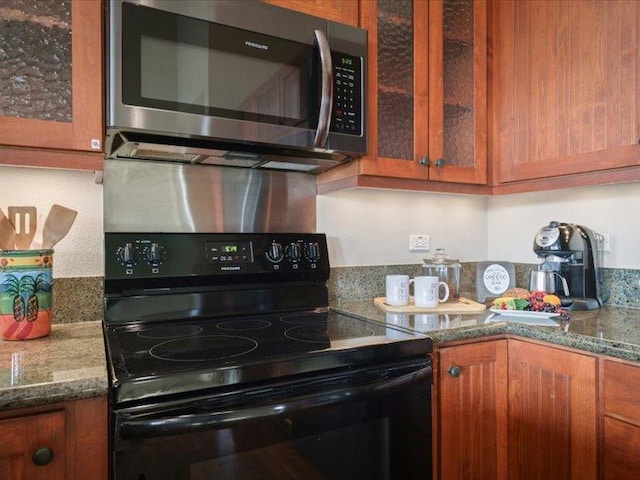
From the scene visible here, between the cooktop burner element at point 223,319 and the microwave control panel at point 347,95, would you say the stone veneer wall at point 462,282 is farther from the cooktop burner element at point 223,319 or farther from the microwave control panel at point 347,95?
the microwave control panel at point 347,95

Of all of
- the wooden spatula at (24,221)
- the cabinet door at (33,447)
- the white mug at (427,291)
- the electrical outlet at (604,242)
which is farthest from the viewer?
the electrical outlet at (604,242)

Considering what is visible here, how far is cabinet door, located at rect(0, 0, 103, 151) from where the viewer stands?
→ 1.07 metres

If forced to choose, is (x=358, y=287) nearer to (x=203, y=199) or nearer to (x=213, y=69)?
(x=203, y=199)

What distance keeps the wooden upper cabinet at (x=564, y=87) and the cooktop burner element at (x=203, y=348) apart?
49.5 inches

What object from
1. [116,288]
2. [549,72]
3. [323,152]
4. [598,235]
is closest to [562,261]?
[598,235]

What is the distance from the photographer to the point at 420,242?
2.06m

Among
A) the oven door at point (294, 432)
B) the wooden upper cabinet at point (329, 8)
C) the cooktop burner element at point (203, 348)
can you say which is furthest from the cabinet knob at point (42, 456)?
the wooden upper cabinet at point (329, 8)

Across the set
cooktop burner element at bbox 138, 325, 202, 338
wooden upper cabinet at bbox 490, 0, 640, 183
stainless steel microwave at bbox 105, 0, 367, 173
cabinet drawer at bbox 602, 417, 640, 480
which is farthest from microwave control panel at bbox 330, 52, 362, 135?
cabinet drawer at bbox 602, 417, 640, 480

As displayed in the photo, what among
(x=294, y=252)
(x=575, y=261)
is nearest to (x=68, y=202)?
(x=294, y=252)

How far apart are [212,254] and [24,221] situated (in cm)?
54

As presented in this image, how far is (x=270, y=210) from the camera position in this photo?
1.72 metres

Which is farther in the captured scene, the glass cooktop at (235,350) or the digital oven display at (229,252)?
the digital oven display at (229,252)

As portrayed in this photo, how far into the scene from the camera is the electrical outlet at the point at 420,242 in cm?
204

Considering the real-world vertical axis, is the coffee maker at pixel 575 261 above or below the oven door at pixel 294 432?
above
